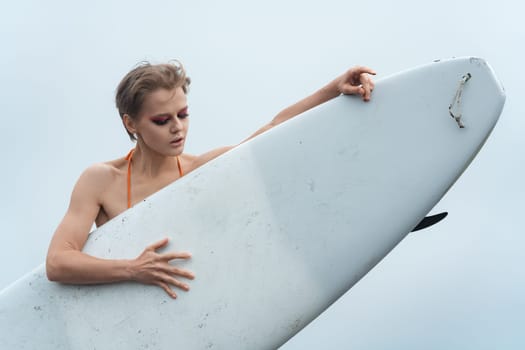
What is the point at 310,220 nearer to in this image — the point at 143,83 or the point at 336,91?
the point at 336,91

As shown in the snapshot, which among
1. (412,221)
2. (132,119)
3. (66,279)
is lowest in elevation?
(412,221)

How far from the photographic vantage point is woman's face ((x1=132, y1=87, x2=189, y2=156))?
332 centimetres

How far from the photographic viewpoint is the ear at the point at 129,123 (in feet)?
11.2

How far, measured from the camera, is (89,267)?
327cm

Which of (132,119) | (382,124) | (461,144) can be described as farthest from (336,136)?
(132,119)

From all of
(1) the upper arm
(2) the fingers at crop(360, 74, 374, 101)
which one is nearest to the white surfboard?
(2) the fingers at crop(360, 74, 374, 101)

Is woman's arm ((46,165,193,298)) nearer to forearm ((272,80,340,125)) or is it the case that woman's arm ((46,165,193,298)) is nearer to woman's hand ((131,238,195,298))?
woman's hand ((131,238,195,298))

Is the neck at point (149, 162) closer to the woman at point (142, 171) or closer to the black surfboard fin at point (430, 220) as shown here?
the woman at point (142, 171)

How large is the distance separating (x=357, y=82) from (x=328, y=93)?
101mm

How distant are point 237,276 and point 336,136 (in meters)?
0.51

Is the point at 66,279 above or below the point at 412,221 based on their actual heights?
above

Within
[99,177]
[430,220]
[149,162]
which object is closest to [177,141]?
[149,162]

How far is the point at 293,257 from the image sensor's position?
10.7 feet

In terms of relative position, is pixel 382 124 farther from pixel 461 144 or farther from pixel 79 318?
pixel 79 318
